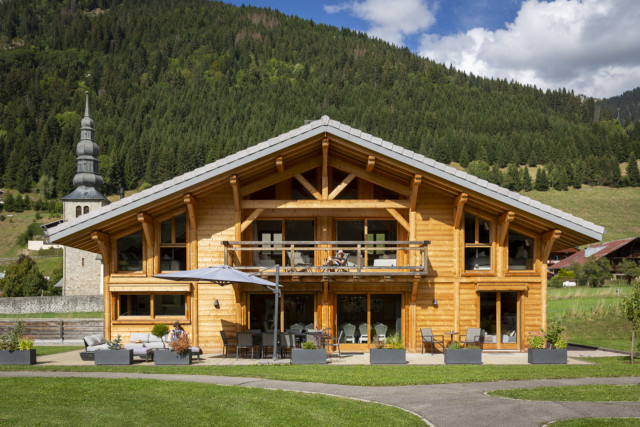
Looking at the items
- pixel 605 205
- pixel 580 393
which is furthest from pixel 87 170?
pixel 605 205

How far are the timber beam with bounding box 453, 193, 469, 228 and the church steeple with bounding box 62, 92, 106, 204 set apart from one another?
5359 cm

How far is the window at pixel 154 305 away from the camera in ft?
63.5

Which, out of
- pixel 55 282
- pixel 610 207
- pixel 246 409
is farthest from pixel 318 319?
pixel 610 207

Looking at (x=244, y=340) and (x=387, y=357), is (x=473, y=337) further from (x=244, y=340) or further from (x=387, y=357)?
(x=244, y=340)

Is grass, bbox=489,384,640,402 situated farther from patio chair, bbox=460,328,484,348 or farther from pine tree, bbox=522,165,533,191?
pine tree, bbox=522,165,533,191

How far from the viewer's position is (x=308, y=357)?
51.9ft

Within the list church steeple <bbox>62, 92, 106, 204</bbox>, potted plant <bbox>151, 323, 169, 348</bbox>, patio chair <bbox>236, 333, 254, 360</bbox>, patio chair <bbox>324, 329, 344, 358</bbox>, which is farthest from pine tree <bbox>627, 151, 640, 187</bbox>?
potted plant <bbox>151, 323, 169, 348</bbox>

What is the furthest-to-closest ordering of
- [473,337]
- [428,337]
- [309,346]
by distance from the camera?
[428,337]
[473,337]
[309,346]

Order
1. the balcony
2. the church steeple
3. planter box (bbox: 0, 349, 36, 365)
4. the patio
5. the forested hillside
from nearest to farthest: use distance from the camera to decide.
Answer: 1. planter box (bbox: 0, 349, 36, 365)
2. the patio
3. the balcony
4. the church steeple
5. the forested hillside

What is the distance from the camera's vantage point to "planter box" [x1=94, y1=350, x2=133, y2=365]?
629 inches

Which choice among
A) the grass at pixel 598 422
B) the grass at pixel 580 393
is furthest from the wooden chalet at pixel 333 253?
the grass at pixel 598 422

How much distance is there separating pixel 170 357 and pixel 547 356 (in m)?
9.31

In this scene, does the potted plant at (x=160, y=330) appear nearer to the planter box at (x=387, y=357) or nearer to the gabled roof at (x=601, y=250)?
the planter box at (x=387, y=357)

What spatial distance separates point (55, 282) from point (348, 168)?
5787cm
